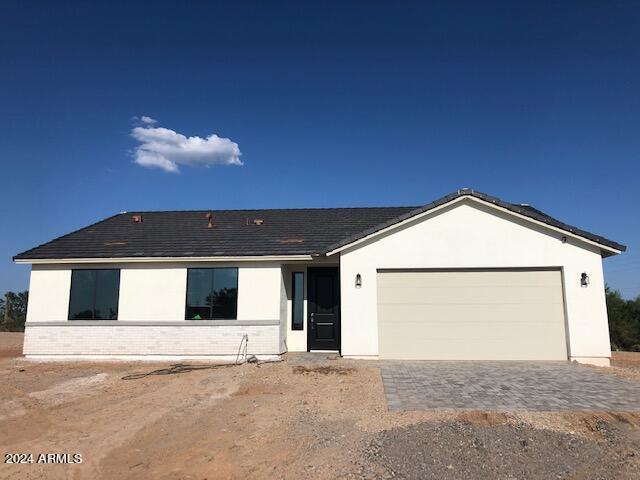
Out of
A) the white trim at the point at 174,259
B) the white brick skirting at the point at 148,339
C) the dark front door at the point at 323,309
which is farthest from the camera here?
the dark front door at the point at 323,309

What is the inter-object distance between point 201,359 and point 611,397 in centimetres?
991

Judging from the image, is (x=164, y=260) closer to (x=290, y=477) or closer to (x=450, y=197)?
Result: (x=450, y=197)

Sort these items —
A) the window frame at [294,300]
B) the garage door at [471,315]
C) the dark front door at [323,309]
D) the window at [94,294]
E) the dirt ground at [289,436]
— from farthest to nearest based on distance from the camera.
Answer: the window frame at [294,300] < the dark front door at [323,309] < the window at [94,294] < the garage door at [471,315] < the dirt ground at [289,436]

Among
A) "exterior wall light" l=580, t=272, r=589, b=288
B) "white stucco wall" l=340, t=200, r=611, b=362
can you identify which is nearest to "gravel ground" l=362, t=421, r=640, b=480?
"white stucco wall" l=340, t=200, r=611, b=362

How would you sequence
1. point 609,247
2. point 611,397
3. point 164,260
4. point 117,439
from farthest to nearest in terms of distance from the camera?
1. point 164,260
2. point 609,247
3. point 611,397
4. point 117,439

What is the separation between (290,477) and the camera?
15.0 feet

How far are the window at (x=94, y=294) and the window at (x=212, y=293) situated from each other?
2333mm

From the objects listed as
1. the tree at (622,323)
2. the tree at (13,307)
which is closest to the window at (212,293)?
the tree at (622,323)

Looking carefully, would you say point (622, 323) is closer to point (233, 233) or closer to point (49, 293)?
point (233, 233)

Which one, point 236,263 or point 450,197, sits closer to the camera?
point 450,197

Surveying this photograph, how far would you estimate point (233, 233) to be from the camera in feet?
47.7

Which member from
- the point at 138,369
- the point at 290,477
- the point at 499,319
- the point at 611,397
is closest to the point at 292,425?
the point at 290,477

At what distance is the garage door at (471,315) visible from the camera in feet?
37.0

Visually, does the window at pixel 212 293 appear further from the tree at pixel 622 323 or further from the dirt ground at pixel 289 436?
the tree at pixel 622 323
